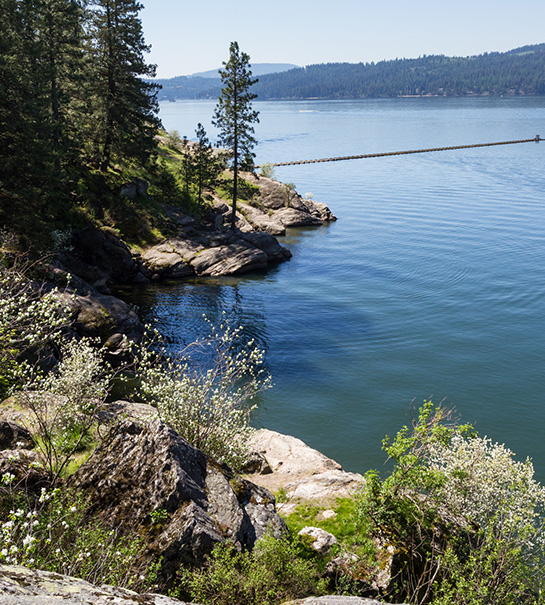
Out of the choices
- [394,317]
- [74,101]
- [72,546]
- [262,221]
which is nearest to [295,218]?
[262,221]

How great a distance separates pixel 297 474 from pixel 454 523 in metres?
7.70

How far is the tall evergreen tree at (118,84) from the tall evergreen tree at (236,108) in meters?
9.05

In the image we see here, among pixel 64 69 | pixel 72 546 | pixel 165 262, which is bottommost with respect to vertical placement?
pixel 165 262

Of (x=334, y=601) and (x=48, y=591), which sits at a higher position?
(x=48, y=591)

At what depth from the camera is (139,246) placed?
54188 millimetres

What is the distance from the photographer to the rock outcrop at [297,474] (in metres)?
17.6

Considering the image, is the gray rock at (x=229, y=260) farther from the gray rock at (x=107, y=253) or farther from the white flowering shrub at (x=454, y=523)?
the white flowering shrub at (x=454, y=523)

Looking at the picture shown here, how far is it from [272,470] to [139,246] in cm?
3776

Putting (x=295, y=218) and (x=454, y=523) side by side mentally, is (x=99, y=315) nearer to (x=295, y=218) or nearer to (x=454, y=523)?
(x=454, y=523)

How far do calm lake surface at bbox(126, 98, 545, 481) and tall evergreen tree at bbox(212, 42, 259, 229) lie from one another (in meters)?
14.6

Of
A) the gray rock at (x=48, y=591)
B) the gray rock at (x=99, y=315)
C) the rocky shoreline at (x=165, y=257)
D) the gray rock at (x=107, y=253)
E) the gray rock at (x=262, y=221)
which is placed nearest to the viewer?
the gray rock at (x=48, y=591)

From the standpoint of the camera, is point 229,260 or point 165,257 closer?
point 165,257

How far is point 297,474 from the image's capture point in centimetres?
2116

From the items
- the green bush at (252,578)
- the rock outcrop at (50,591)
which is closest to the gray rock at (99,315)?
the green bush at (252,578)
